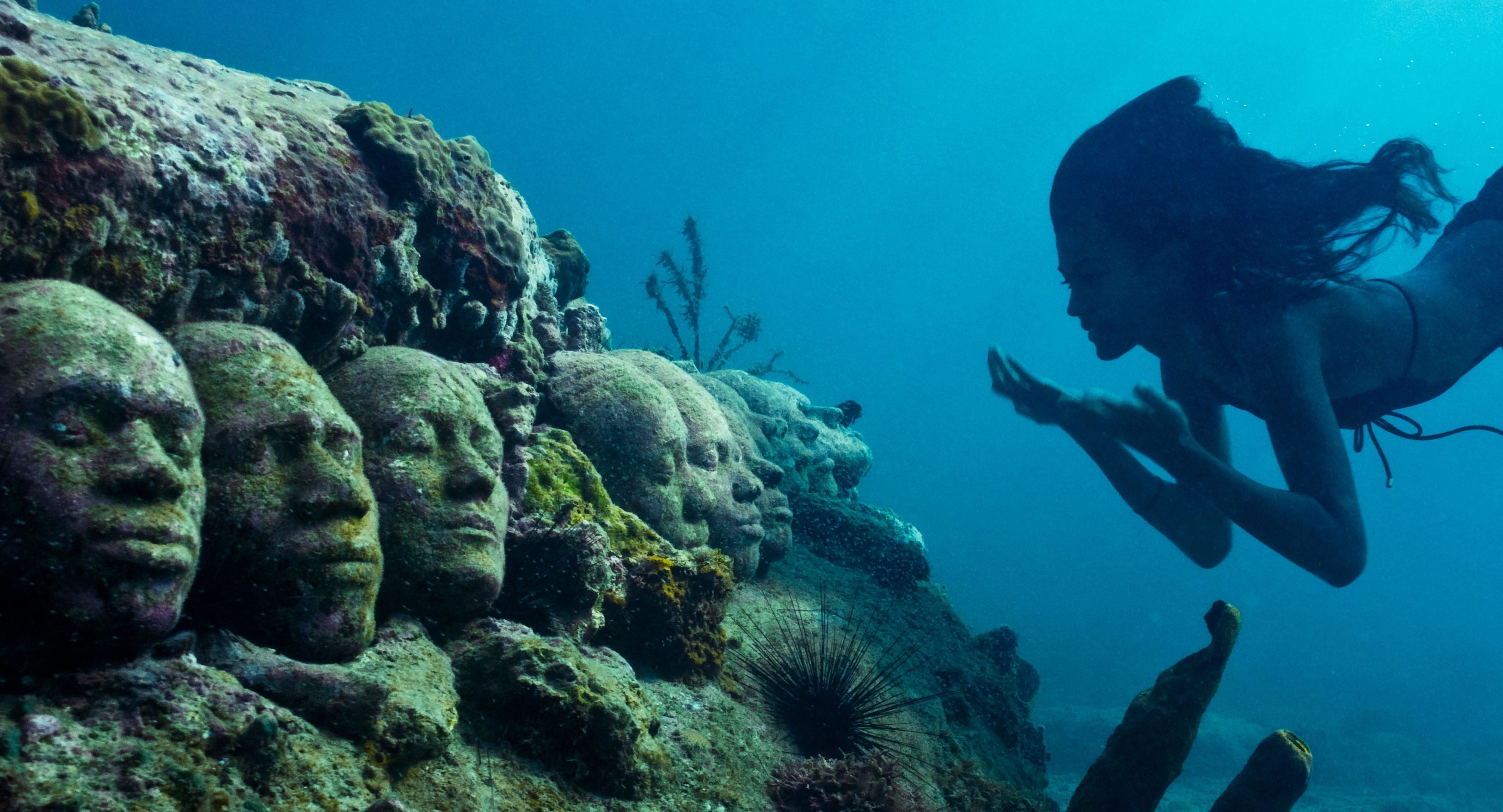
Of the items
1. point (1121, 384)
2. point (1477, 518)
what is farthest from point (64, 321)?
point (1477, 518)

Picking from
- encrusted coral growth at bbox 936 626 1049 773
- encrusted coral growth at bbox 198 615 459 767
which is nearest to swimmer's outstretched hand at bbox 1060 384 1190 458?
encrusted coral growth at bbox 936 626 1049 773

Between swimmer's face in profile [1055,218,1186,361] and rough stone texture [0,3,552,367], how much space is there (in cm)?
394

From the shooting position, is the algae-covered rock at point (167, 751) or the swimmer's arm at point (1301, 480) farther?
the swimmer's arm at point (1301, 480)

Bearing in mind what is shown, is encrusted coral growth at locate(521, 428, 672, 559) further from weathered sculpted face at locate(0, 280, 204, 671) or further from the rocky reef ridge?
weathered sculpted face at locate(0, 280, 204, 671)

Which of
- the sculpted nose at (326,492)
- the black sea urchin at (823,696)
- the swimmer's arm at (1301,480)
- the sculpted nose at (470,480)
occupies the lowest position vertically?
the sculpted nose at (326,492)

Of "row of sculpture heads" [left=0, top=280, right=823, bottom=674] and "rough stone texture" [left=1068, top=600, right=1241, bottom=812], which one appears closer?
"row of sculpture heads" [left=0, top=280, right=823, bottom=674]

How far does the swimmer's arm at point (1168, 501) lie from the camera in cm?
478

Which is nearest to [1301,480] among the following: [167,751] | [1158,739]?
[1158,739]

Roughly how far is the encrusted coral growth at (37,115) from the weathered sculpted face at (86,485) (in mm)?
596

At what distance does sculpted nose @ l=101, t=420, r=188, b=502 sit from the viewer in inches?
70.2

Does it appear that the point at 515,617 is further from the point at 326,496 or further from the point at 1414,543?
the point at 1414,543

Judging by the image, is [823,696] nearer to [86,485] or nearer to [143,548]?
[143,548]

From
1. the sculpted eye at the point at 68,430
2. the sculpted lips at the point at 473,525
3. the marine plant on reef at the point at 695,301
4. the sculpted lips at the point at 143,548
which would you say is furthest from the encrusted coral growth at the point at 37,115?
the marine plant on reef at the point at 695,301

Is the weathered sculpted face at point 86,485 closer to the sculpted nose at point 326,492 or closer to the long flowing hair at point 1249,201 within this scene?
the sculpted nose at point 326,492
